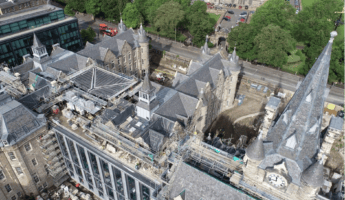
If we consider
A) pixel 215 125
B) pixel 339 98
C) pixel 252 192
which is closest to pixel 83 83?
pixel 215 125

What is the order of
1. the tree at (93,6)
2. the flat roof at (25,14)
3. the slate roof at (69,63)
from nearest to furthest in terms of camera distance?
the slate roof at (69,63) < the flat roof at (25,14) < the tree at (93,6)

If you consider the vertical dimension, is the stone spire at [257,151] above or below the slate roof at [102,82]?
above

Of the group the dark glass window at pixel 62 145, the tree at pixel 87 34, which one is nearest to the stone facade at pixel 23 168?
the dark glass window at pixel 62 145

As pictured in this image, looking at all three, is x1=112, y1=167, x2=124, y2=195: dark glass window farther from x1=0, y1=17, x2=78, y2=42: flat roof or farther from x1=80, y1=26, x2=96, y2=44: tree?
x1=80, y1=26, x2=96, y2=44: tree

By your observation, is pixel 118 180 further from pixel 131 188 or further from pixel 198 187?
pixel 198 187

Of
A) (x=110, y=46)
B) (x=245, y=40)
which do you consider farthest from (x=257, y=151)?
(x=245, y=40)

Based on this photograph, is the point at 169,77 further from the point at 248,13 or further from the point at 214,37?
the point at 248,13

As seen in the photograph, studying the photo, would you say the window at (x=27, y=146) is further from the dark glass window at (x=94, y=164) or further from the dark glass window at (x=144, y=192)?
the dark glass window at (x=144, y=192)

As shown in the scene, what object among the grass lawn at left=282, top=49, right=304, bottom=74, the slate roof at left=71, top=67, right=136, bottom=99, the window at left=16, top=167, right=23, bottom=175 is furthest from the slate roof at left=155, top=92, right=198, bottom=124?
the grass lawn at left=282, top=49, right=304, bottom=74
